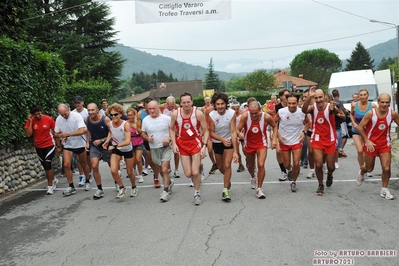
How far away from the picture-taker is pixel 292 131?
26.2 ft

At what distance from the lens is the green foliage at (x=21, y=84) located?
28.4ft

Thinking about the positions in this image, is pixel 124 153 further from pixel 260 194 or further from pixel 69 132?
pixel 260 194

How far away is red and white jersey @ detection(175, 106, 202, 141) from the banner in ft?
10.7

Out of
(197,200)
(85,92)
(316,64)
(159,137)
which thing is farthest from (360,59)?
(197,200)

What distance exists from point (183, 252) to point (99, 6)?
3222 centimetres

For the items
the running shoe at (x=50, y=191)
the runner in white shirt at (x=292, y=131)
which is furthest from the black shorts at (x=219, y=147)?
the running shoe at (x=50, y=191)

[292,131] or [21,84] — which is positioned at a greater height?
[21,84]

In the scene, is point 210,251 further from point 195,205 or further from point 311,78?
point 311,78

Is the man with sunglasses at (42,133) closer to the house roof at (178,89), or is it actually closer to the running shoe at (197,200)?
the running shoe at (197,200)

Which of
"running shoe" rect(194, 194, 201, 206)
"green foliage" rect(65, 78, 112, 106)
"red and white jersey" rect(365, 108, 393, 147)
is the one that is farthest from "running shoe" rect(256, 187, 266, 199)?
"green foliage" rect(65, 78, 112, 106)

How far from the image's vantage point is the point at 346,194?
744 cm

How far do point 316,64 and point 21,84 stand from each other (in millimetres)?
113882

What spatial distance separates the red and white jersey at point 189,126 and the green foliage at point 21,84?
389cm

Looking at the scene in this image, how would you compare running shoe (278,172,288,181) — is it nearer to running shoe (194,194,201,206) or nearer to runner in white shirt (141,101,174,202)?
running shoe (194,194,201,206)
